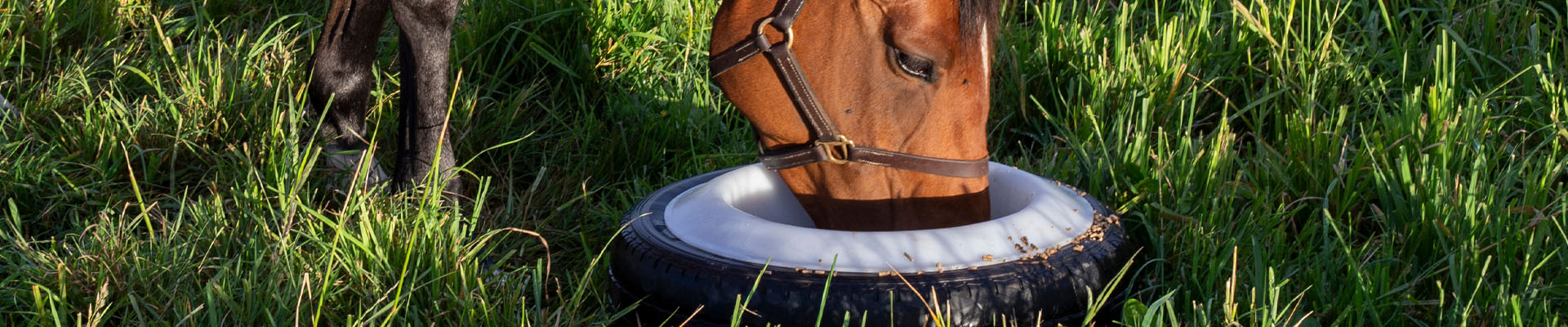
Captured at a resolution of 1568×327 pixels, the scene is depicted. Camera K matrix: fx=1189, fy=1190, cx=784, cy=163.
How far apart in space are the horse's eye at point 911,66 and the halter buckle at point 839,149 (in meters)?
0.18

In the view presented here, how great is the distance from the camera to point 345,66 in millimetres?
3084

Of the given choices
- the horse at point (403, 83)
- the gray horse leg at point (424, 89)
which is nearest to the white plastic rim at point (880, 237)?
the horse at point (403, 83)

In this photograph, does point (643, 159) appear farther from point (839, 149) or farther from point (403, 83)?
point (839, 149)

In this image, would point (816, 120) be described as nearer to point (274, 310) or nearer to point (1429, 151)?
point (274, 310)


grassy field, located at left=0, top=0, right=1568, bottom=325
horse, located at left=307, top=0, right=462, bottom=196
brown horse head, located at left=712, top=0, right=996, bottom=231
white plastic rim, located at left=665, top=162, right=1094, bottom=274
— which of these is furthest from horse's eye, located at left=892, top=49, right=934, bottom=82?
horse, located at left=307, top=0, right=462, bottom=196

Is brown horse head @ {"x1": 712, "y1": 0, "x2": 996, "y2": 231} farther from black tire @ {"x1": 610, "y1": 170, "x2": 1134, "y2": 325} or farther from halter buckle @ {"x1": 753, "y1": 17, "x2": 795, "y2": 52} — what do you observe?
black tire @ {"x1": 610, "y1": 170, "x2": 1134, "y2": 325}

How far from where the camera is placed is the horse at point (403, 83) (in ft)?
8.66

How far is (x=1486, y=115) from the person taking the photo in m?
A: 3.16

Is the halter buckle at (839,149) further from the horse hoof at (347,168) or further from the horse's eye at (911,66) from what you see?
the horse hoof at (347,168)

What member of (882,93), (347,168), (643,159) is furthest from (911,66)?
(347,168)

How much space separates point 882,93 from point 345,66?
1781 mm

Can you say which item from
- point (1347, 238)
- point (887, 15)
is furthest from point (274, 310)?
point (1347, 238)

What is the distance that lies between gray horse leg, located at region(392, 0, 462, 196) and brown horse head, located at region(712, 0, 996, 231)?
935 millimetres

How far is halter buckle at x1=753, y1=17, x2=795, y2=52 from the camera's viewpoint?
1.87m
